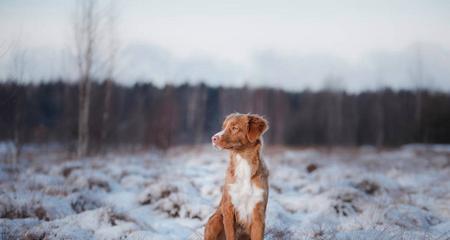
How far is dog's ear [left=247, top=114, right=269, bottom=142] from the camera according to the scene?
5109 millimetres

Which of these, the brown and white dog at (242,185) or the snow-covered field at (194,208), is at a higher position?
the brown and white dog at (242,185)

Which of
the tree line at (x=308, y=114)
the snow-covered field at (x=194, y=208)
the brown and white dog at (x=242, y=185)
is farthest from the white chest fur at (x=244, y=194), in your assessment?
the tree line at (x=308, y=114)

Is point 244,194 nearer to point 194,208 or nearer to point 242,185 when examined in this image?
point 242,185

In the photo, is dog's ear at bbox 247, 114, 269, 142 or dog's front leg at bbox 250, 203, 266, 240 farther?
dog's ear at bbox 247, 114, 269, 142

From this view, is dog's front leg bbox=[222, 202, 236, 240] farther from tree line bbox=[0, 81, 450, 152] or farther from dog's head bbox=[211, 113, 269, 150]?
tree line bbox=[0, 81, 450, 152]

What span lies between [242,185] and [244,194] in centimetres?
11

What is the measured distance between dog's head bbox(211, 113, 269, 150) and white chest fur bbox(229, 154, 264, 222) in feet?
1.04

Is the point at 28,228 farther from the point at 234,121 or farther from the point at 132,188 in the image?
A: the point at 132,188

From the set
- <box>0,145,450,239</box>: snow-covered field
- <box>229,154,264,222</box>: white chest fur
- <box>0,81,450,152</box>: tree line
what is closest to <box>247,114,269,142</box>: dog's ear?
<box>229,154,264,222</box>: white chest fur

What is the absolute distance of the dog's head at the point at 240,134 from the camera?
507 centimetres

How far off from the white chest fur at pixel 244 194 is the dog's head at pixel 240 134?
0.32 m

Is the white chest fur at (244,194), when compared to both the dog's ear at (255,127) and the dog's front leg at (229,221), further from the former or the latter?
the dog's ear at (255,127)

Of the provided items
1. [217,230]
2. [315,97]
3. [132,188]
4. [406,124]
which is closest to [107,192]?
[132,188]

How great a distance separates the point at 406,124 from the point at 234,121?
54.3 metres
